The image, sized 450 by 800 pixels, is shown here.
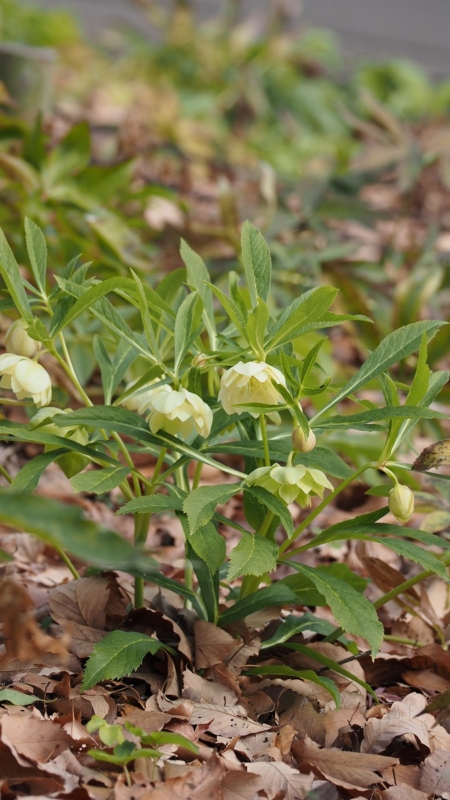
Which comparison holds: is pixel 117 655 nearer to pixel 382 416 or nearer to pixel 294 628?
pixel 294 628

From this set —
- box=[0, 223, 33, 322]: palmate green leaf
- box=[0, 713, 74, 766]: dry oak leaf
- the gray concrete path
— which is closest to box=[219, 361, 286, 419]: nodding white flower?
box=[0, 223, 33, 322]: palmate green leaf

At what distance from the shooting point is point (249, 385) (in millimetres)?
843

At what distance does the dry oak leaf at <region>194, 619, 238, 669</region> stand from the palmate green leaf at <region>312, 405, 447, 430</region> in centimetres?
27

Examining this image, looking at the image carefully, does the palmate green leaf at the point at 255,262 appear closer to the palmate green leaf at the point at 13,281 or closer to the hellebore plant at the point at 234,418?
the hellebore plant at the point at 234,418

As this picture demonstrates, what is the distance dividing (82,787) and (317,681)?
287 mm

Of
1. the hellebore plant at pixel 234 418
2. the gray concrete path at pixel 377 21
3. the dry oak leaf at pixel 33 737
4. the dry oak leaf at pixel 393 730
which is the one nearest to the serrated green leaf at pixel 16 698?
the dry oak leaf at pixel 33 737

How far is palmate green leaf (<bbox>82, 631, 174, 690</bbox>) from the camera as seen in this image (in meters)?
0.85

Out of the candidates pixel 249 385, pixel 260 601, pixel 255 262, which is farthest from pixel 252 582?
pixel 255 262

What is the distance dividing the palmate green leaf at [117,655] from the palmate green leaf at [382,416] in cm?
31

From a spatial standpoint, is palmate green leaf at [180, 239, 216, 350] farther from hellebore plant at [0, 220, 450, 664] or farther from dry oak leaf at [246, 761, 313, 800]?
dry oak leaf at [246, 761, 313, 800]

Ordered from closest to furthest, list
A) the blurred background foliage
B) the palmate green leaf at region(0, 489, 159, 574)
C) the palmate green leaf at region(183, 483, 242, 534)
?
the palmate green leaf at region(0, 489, 159, 574) < the palmate green leaf at region(183, 483, 242, 534) < the blurred background foliage

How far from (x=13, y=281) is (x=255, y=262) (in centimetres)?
26

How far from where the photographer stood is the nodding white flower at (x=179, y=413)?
0.82 metres

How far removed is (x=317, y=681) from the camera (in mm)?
915
